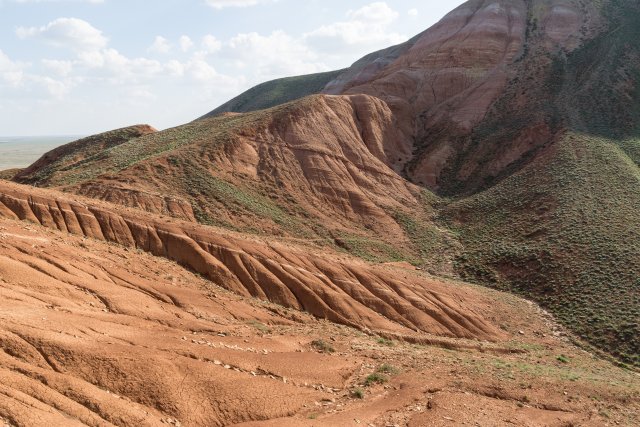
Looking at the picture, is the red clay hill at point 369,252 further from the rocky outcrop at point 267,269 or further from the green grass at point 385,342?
the green grass at point 385,342

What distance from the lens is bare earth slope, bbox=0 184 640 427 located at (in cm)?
1145

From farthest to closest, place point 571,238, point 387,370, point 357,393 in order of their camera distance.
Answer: point 571,238, point 387,370, point 357,393

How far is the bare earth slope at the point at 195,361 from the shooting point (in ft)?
37.6

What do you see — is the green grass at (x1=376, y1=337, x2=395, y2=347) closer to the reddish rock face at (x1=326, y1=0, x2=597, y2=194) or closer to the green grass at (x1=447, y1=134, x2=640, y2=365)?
the green grass at (x1=447, y1=134, x2=640, y2=365)

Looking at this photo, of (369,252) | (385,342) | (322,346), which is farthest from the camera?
(369,252)

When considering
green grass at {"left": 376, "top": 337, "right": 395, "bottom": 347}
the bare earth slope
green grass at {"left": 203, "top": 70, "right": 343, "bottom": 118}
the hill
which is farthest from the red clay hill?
green grass at {"left": 203, "top": 70, "right": 343, "bottom": 118}

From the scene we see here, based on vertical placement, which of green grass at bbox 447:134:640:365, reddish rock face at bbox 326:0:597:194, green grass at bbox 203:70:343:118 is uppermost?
green grass at bbox 203:70:343:118

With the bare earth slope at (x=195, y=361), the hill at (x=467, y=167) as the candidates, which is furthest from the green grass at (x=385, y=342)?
the hill at (x=467, y=167)

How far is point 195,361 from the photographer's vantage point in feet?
A: 44.7

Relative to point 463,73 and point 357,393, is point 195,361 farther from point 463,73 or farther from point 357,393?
point 463,73

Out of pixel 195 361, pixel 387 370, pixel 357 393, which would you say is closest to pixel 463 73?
pixel 387 370

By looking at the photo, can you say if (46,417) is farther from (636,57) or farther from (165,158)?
(636,57)

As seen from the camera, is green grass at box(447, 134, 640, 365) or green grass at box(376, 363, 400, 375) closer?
green grass at box(376, 363, 400, 375)

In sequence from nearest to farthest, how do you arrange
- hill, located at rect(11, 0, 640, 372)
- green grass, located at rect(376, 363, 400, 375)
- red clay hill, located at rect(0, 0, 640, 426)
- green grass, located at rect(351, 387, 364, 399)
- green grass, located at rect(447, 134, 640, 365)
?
1. red clay hill, located at rect(0, 0, 640, 426)
2. green grass, located at rect(351, 387, 364, 399)
3. green grass, located at rect(376, 363, 400, 375)
4. green grass, located at rect(447, 134, 640, 365)
5. hill, located at rect(11, 0, 640, 372)
